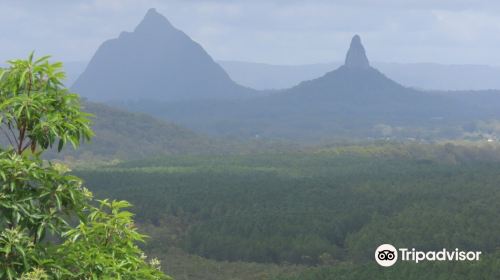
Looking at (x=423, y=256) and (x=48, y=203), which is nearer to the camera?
(x=48, y=203)

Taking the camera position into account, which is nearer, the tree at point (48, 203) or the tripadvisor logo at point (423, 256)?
the tree at point (48, 203)

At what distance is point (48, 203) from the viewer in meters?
18.2

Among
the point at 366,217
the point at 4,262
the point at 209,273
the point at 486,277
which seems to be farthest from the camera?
the point at 366,217

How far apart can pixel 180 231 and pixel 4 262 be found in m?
174

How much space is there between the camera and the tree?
56.3 feet

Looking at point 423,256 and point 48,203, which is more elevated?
point 48,203

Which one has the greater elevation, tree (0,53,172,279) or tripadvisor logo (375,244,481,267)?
tree (0,53,172,279)

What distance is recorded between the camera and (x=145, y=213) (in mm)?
198750

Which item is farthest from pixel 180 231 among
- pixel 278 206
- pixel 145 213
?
pixel 278 206

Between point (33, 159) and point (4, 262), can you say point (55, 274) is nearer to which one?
point (4, 262)

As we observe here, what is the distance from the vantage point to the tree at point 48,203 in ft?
56.3

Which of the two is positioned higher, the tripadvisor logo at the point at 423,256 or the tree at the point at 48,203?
the tree at the point at 48,203

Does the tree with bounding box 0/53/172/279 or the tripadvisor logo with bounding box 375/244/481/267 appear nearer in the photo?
the tree with bounding box 0/53/172/279

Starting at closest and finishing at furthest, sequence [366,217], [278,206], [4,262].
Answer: [4,262] → [366,217] → [278,206]
